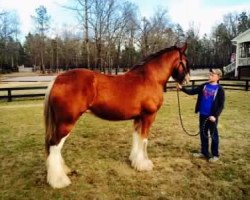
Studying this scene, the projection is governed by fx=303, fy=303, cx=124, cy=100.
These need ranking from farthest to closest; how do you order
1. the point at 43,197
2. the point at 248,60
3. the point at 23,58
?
the point at 23,58, the point at 248,60, the point at 43,197

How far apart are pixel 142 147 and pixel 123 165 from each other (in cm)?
48

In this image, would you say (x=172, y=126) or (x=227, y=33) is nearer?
(x=172, y=126)

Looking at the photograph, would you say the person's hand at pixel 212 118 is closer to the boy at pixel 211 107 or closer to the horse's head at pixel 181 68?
the boy at pixel 211 107

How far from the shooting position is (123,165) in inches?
206

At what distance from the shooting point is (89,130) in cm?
807

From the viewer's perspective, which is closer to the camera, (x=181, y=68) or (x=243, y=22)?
(x=181, y=68)

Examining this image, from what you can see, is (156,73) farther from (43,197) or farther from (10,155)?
(10,155)

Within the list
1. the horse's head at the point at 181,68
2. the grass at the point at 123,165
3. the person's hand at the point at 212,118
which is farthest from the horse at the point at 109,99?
the person's hand at the point at 212,118

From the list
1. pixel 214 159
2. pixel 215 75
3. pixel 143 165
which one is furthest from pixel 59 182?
pixel 215 75

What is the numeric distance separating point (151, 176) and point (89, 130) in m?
3.64

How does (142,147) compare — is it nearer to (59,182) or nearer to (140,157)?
(140,157)

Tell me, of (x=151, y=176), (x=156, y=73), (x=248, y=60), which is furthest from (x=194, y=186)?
(x=248, y=60)

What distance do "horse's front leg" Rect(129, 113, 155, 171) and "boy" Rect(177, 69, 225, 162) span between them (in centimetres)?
100

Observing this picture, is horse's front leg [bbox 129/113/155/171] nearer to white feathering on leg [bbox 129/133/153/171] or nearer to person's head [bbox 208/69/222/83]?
white feathering on leg [bbox 129/133/153/171]
